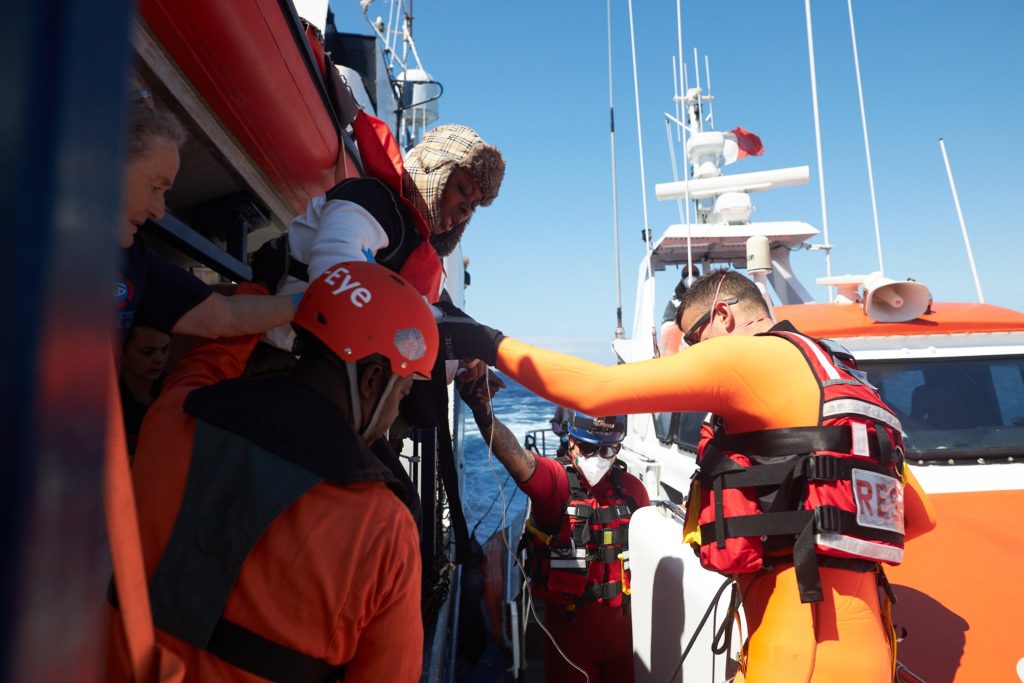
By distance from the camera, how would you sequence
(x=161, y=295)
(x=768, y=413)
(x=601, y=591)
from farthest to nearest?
→ (x=601, y=591), (x=768, y=413), (x=161, y=295)

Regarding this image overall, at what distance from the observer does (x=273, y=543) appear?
3.12ft

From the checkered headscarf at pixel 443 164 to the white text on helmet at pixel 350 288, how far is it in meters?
0.71

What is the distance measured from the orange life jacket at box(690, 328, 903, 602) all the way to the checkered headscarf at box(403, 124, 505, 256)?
3.43 feet

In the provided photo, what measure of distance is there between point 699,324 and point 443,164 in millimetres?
1034

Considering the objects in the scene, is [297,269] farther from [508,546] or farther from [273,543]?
[508,546]

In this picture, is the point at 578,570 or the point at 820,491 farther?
the point at 578,570

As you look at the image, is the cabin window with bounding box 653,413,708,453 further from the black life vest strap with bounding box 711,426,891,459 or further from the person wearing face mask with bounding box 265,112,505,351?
the person wearing face mask with bounding box 265,112,505,351

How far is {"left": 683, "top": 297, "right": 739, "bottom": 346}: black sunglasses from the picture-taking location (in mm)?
2082

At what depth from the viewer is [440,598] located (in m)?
3.93

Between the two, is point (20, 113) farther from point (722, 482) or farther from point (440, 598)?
point (440, 598)

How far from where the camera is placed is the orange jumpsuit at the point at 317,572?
37.3 inches

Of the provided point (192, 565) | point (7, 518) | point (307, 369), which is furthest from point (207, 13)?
point (7, 518)

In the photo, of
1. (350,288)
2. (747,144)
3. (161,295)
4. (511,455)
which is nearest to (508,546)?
(511,455)

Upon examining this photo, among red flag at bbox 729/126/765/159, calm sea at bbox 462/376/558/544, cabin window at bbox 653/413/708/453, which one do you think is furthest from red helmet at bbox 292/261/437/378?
red flag at bbox 729/126/765/159
